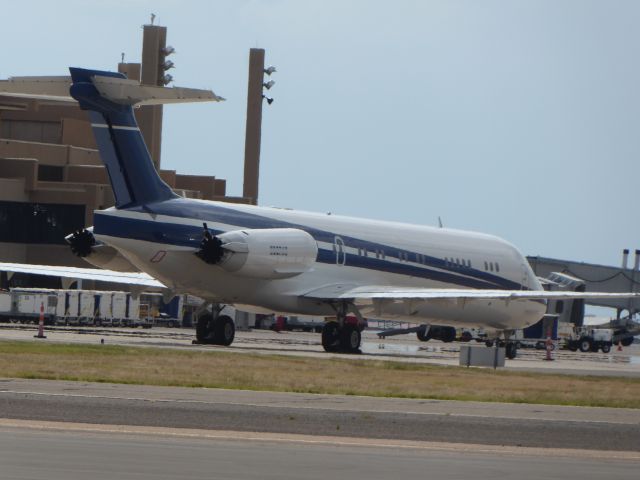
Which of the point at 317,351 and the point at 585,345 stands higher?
the point at 317,351

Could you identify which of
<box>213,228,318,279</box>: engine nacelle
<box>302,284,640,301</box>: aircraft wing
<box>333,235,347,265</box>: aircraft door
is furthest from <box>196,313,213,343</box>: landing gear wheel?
<box>333,235,347,265</box>: aircraft door

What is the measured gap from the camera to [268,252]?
1601 inches

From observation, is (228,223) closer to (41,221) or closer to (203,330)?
(203,330)

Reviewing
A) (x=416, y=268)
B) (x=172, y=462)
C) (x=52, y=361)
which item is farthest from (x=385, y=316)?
(x=172, y=462)

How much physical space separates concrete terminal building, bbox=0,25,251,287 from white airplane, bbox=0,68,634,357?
3856 cm

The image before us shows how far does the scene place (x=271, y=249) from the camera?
40.8 m

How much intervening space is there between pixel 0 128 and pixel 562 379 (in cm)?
7305

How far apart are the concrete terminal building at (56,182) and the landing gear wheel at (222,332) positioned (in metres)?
42.0

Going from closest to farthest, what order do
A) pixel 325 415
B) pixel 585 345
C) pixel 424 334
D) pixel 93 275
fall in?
pixel 325 415
pixel 93 275
pixel 424 334
pixel 585 345

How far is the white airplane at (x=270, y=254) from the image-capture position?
127 ft

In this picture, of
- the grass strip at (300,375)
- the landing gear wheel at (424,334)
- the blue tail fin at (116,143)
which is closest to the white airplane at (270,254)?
the blue tail fin at (116,143)

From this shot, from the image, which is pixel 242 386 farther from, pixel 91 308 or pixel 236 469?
pixel 91 308

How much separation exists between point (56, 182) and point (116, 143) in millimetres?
50740

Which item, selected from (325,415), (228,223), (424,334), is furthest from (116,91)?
(424,334)
